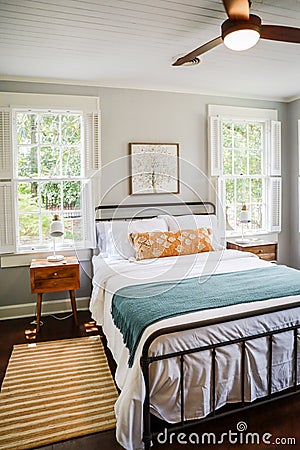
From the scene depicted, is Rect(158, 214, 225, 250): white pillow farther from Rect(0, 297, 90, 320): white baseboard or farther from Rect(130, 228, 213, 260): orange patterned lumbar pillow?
Rect(0, 297, 90, 320): white baseboard

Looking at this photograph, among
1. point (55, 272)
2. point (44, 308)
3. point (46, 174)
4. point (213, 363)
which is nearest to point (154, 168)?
point (46, 174)

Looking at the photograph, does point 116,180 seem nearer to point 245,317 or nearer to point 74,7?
point 74,7

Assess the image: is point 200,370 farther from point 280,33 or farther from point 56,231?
point 56,231

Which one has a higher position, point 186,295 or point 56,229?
point 56,229

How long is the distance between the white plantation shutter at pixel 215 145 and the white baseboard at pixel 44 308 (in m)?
2.26

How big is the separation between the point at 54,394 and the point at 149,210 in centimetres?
239

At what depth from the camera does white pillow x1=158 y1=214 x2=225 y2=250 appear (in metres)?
4.09

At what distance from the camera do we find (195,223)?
418 centimetres

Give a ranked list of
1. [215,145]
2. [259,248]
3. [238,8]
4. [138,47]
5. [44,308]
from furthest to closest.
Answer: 1. [215,145]
2. [259,248]
3. [44,308]
4. [138,47]
5. [238,8]

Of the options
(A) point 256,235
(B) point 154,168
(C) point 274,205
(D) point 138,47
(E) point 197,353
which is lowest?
(E) point 197,353

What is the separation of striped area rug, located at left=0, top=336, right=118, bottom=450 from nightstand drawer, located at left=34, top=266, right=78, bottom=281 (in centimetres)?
65

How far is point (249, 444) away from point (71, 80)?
3705 mm

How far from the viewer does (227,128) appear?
4770 millimetres

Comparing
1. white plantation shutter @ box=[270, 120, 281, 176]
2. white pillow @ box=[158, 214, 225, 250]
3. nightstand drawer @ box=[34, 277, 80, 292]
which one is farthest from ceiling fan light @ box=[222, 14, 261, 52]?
white plantation shutter @ box=[270, 120, 281, 176]
